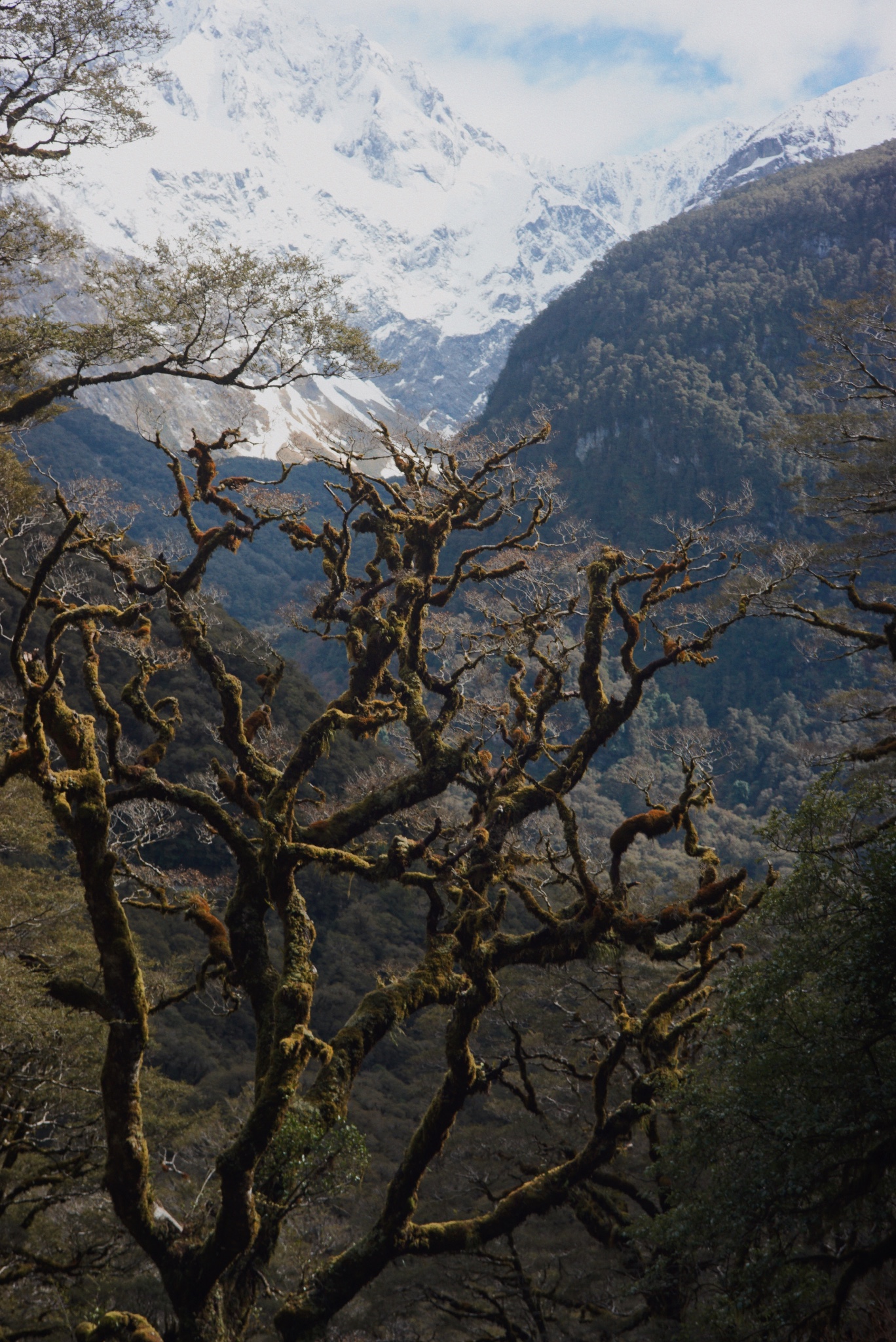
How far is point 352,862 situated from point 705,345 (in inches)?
5507

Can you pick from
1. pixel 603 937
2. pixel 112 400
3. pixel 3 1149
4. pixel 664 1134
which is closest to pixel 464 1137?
pixel 664 1134

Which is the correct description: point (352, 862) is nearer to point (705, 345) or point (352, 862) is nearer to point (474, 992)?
point (474, 992)

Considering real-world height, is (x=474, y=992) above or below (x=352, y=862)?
below

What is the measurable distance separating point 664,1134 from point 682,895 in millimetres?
8056

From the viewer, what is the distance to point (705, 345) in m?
131

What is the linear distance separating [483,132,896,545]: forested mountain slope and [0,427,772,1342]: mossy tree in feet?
360

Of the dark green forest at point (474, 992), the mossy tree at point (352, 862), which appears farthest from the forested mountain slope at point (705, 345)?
the mossy tree at point (352, 862)

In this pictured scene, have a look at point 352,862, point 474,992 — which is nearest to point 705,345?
point 352,862

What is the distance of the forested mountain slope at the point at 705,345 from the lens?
122m

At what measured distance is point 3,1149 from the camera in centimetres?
919

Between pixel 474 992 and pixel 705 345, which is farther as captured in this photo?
pixel 705 345

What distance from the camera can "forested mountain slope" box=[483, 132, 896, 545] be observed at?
122 meters

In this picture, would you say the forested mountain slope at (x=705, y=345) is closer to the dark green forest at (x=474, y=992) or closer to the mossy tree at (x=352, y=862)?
the dark green forest at (x=474, y=992)

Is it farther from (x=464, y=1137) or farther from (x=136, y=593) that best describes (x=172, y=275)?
(x=464, y=1137)
